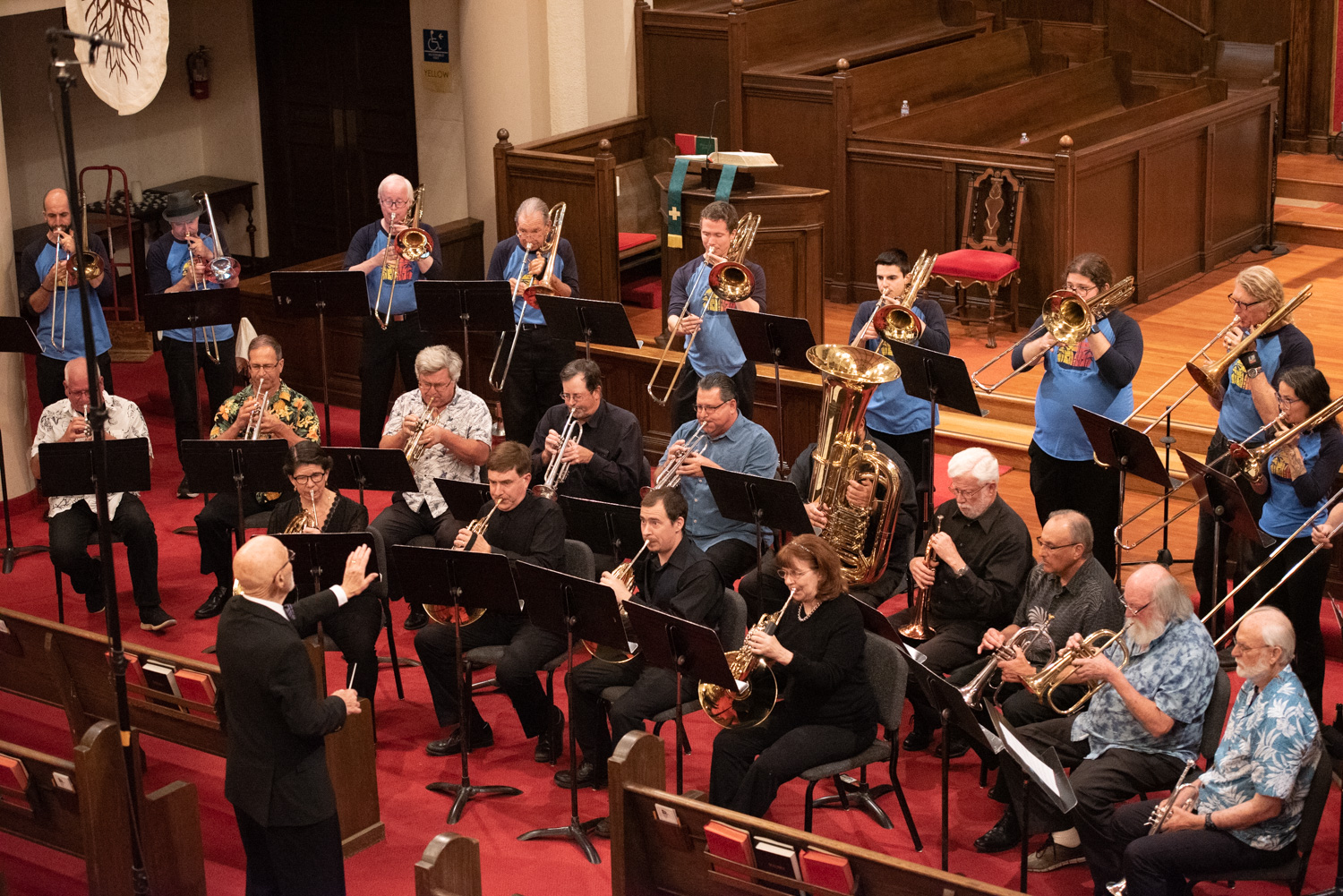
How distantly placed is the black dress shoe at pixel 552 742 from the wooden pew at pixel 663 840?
4.73 feet

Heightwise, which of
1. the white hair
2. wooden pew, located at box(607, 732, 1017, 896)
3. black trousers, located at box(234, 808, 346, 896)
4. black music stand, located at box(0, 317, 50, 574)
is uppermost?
black music stand, located at box(0, 317, 50, 574)

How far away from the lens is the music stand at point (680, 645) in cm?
492

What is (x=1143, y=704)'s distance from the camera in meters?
4.90

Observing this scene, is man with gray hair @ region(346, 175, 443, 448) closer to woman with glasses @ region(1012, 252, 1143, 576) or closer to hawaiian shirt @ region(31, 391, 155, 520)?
hawaiian shirt @ region(31, 391, 155, 520)

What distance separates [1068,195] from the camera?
31.7 ft

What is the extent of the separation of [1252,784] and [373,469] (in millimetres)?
3668

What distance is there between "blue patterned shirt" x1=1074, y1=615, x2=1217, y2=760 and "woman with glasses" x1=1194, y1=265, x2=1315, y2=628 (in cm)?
120

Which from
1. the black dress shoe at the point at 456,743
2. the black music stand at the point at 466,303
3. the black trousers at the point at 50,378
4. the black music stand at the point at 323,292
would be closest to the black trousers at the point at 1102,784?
the black dress shoe at the point at 456,743

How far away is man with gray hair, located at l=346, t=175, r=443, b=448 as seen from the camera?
330 inches

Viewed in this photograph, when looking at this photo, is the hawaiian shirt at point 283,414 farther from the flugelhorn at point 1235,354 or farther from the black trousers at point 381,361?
the flugelhorn at point 1235,354

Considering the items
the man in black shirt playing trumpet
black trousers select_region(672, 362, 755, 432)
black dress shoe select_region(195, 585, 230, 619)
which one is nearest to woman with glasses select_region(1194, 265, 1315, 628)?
black trousers select_region(672, 362, 755, 432)

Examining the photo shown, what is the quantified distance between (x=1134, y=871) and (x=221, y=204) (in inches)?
408

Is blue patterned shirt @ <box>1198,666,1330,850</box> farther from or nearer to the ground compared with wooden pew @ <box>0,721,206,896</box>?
farther from the ground

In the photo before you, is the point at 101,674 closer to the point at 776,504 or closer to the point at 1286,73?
the point at 776,504
